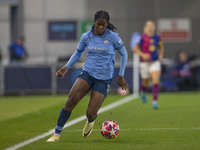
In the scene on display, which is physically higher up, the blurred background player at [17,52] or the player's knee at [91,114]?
the blurred background player at [17,52]

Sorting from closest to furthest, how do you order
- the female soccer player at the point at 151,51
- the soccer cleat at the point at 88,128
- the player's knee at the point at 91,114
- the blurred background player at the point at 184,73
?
1. the player's knee at the point at 91,114
2. the soccer cleat at the point at 88,128
3. the female soccer player at the point at 151,51
4. the blurred background player at the point at 184,73

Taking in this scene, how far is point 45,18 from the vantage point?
28422 millimetres

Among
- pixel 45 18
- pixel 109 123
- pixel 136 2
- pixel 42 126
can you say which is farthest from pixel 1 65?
pixel 109 123

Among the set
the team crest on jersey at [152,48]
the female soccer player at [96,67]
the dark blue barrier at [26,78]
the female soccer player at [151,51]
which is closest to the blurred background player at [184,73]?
the dark blue barrier at [26,78]

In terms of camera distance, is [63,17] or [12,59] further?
[63,17]

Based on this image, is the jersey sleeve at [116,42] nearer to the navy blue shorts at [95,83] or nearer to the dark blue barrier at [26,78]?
the navy blue shorts at [95,83]

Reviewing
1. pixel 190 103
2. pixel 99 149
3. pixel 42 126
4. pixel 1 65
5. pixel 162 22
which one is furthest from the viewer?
pixel 162 22

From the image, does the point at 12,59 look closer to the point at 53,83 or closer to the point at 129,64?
the point at 53,83

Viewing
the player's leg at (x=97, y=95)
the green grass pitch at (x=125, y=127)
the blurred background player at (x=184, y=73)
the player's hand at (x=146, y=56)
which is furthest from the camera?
the blurred background player at (x=184, y=73)

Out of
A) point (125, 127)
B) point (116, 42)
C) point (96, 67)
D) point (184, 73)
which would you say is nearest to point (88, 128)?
point (96, 67)

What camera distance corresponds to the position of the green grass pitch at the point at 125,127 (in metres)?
9.56

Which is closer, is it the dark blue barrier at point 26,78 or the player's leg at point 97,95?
the player's leg at point 97,95

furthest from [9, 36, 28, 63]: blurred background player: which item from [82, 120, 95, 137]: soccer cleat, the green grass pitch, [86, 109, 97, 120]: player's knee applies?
[86, 109, 97, 120]: player's knee

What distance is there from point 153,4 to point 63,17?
4.01 metres
